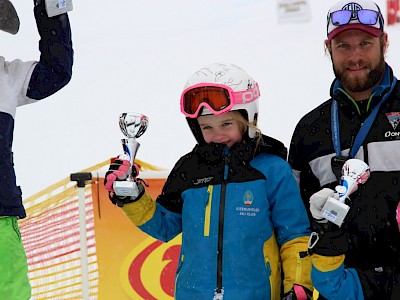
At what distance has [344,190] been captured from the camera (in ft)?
8.68

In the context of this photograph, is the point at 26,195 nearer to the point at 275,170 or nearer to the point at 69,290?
the point at 69,290

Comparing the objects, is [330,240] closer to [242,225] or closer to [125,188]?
[242,225]

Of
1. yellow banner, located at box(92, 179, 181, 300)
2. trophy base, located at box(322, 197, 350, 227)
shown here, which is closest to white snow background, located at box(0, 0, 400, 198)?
yellow banner, located at box(92, 179, 181, 300)

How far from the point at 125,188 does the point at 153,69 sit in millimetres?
6411

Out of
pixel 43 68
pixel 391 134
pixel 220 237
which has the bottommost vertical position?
pixel 220 237

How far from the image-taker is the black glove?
2.71 meters

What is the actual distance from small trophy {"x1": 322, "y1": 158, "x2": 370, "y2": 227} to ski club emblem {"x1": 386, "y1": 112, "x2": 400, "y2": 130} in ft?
1.56

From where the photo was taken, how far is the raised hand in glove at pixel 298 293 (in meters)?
2.95

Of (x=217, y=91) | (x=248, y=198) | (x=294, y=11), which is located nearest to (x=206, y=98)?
(x=217, y=91)

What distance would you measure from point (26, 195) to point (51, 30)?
419cm

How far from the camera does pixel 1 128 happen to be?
119 inches

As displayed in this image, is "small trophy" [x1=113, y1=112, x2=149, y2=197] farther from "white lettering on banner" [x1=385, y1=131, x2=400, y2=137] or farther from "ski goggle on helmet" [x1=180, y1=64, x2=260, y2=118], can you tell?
"white lettering on banner" [x1=385, y1=131, x2=400, y2=137]

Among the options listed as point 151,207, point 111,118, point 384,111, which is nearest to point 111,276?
point 151,207

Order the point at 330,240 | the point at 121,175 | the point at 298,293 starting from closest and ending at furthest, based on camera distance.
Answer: the point at 330,240 < the point at 298,293 < the point at 121,175
